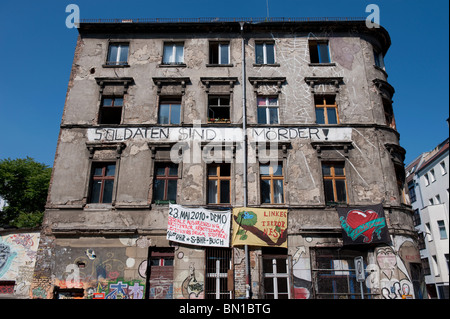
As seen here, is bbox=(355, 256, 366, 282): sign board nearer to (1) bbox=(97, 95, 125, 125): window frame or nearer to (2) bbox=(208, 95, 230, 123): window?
(2) bbox=(208, 95, 230, 123): window

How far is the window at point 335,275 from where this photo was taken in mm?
11633

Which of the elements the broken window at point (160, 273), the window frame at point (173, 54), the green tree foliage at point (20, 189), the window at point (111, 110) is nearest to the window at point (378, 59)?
the window frame at point (173, 54)

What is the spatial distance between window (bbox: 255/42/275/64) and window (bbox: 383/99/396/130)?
5.82 metres

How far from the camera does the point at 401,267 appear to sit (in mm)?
12055

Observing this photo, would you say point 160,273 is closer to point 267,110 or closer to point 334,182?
point 334,182

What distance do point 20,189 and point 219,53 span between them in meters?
24.6

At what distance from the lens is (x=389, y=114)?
51.0 feet

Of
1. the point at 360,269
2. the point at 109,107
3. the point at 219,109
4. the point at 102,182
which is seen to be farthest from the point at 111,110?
the point at 360,269

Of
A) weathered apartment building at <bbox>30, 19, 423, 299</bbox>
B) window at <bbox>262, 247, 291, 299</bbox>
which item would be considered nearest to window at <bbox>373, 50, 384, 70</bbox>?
weathered apartment building at <bbox>30, 19, 423, 299</bbox>

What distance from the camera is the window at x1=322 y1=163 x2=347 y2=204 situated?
13227 mm

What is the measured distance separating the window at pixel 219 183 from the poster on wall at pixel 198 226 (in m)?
0.77

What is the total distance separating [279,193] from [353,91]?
6.06 meters

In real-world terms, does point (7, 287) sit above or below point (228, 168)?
below

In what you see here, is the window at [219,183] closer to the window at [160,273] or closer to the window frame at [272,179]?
the window frame at [272,179]
